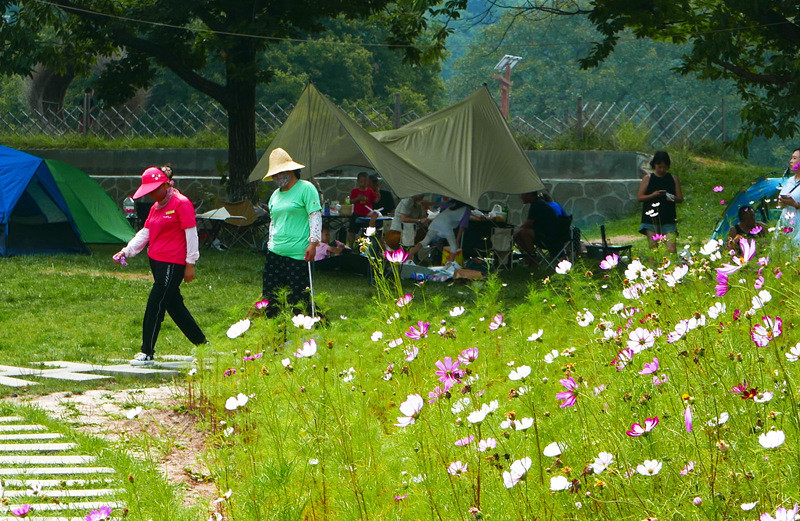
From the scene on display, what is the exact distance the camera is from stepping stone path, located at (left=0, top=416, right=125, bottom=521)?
11.9 ft

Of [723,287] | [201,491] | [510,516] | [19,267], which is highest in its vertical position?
[723,287]

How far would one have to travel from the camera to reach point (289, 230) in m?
7.59

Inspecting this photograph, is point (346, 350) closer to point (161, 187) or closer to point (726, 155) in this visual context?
point (161, 187)

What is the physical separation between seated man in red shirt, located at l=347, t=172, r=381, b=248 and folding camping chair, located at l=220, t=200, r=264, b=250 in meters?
1.98

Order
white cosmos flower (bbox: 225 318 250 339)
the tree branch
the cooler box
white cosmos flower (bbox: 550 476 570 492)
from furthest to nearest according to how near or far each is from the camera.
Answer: the tree branch → the cooler box → white cosmos flower (bbox: 225 318 250 339) → white cosmos flower (bbox: 550 476 570 492)

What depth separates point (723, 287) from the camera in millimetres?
3217

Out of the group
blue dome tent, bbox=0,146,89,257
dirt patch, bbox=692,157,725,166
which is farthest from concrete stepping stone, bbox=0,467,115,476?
dirt patch, bbox=692,157,725,166

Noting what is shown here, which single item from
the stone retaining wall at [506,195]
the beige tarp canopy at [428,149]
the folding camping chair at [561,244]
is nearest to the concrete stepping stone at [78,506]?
the beige tarp canopy at [428,149]

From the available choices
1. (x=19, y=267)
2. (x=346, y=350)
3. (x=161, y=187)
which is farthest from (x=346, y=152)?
(x=346, y=350)

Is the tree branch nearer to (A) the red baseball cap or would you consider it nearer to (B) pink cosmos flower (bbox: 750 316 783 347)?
(A) the red baseball cap

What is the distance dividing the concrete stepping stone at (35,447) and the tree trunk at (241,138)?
13.2 m

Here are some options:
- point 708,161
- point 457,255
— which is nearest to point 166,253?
point 457,255

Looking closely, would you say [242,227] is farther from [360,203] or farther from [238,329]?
[238,329]

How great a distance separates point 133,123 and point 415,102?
1773 centimetres
